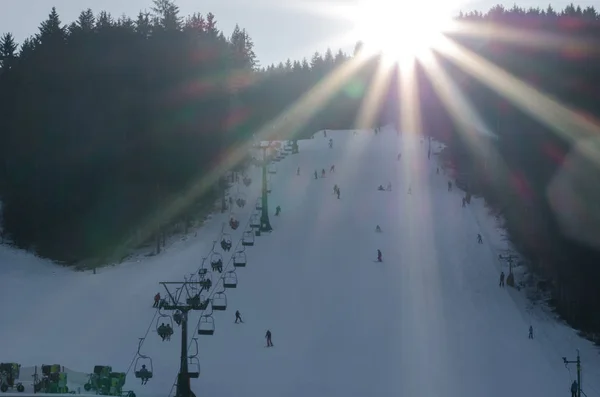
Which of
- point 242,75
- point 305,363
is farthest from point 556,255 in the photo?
point 242,75

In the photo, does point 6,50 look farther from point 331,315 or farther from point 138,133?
point 331,315

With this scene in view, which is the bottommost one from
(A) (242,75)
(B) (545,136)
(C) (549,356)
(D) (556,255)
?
(C) (549,356)

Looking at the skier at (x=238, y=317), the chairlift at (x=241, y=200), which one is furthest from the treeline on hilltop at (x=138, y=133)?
the skier at (x=238, y=317)

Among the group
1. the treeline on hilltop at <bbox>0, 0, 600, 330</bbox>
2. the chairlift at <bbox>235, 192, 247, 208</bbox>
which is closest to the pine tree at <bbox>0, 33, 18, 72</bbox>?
the treeline on hilltop at <bbox>0, 0, 600, 330</bbox>

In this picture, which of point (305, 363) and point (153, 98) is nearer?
point (305, 363)

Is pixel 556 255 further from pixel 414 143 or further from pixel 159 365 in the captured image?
pixel 414 143

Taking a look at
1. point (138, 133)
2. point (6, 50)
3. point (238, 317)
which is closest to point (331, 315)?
point (238, 317)

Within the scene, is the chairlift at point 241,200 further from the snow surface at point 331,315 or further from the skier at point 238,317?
the skier at point 238,317

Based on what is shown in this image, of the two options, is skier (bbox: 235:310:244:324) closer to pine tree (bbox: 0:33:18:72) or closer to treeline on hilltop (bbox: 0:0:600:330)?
treeline on hilltop (bbox: 0:0:600:330)
